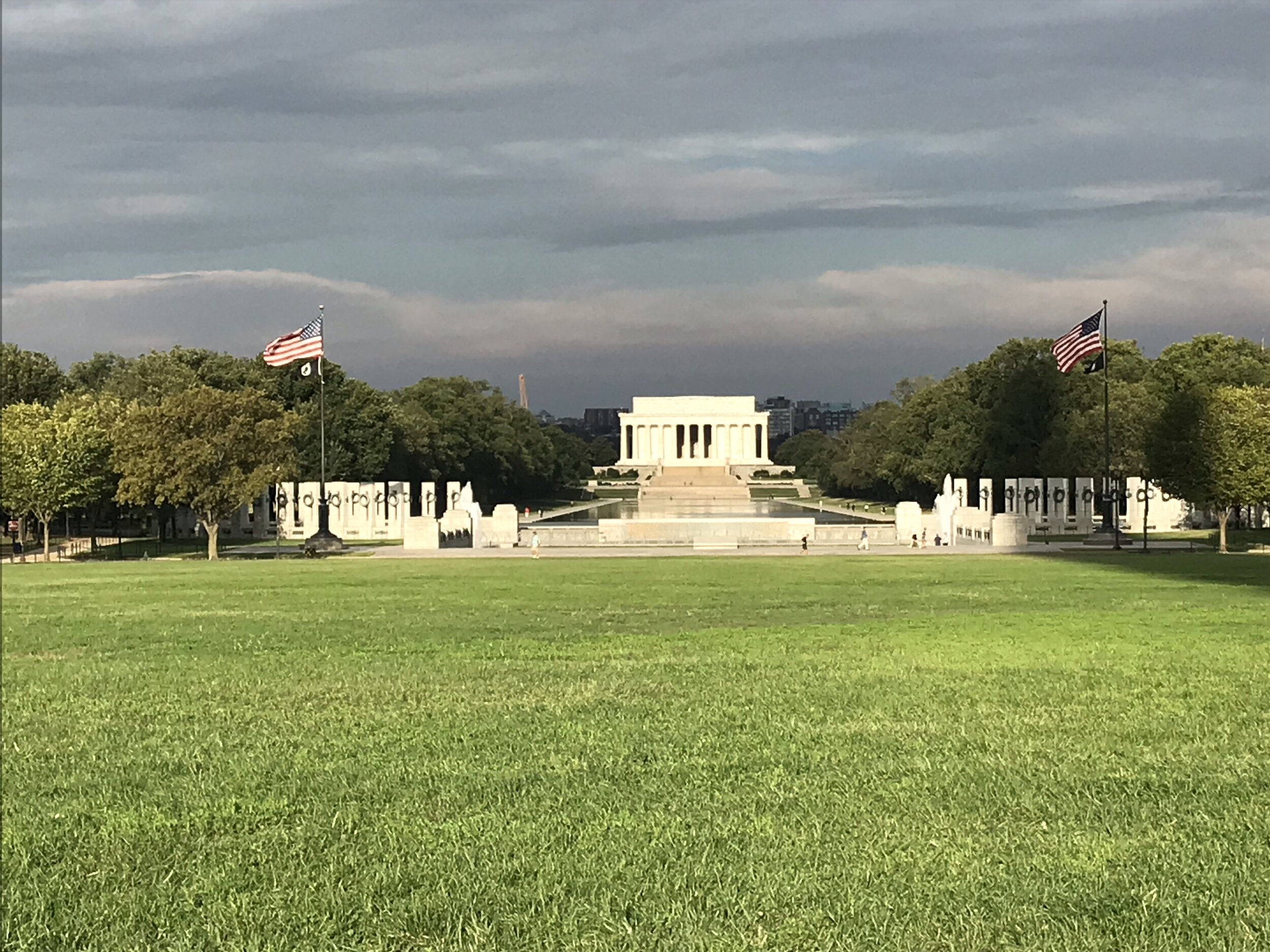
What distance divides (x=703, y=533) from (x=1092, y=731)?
43.5 meters

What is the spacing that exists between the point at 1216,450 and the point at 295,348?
33419 mm

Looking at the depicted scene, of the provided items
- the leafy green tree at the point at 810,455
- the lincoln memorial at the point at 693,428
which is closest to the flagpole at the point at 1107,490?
the leafy green tree at the point at 810,455

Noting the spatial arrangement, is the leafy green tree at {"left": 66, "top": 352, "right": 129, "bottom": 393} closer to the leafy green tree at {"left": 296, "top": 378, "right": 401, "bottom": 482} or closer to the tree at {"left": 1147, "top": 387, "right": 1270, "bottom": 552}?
the leafy green tree at {"left": 296, "top": 378, "right": 401, "bottom": 482}

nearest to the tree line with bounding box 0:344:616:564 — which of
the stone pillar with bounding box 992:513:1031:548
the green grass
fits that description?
the green grass

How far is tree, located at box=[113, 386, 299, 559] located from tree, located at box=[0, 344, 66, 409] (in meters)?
25.9

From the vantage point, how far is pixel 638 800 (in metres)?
7.69

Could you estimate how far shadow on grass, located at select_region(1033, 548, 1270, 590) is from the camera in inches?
1136

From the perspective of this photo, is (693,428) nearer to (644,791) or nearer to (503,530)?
(503,530)

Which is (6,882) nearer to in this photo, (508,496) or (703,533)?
(703,533)

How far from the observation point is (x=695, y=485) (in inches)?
5463

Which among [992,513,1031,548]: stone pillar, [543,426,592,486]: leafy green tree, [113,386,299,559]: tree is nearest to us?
[113,386,299,559]: tree

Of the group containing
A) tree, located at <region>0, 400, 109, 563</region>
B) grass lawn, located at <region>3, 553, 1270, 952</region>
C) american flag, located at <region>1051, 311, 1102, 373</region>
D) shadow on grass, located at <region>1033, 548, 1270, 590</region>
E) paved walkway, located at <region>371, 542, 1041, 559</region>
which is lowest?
paved walkway, located at <region>371, 542, 1041, 559</region>

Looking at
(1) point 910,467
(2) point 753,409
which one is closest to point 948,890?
(1) point 910,467

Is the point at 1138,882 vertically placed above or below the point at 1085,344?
below
